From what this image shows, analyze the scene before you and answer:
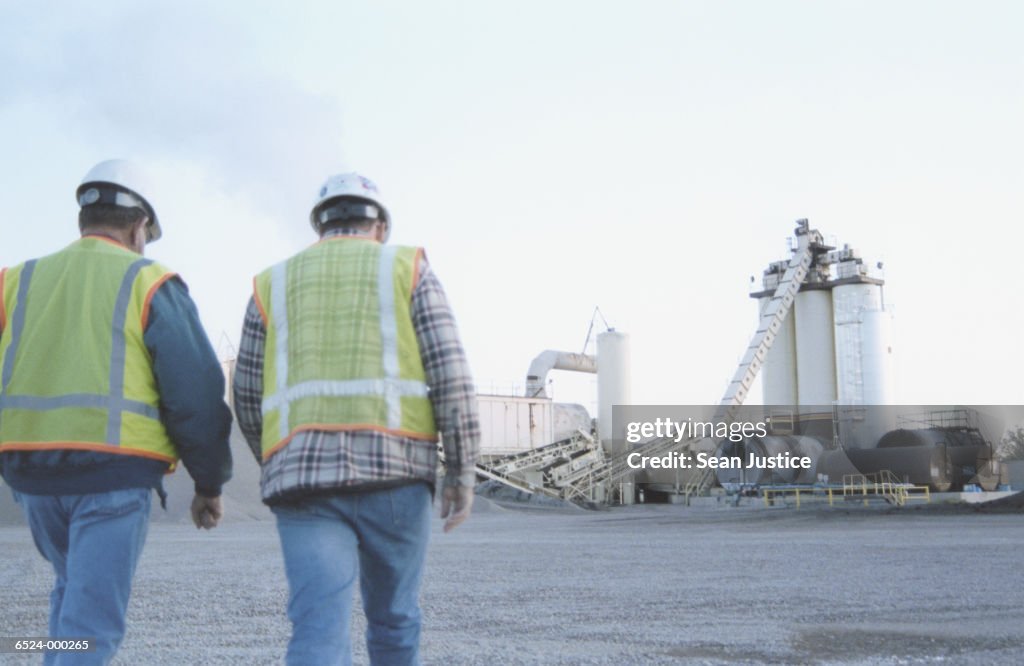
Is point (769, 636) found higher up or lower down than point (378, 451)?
lower down

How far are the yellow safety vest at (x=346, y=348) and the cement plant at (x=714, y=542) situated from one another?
2.61 meters

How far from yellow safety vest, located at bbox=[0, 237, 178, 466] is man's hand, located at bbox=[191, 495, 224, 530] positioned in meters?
0.25

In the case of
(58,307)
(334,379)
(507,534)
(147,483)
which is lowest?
(507,534)

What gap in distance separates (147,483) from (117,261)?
0.63 metres

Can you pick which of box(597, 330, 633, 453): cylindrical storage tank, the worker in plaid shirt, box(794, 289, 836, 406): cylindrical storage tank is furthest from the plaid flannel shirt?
box(794, 289, 836, 406): cylindrical storage tank

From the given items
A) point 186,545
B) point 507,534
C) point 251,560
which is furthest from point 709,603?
point 507,534

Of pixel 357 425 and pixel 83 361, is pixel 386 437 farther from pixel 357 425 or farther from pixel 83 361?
pixel 83 361

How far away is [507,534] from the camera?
1895cm

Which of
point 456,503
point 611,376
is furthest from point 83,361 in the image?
point 611,376

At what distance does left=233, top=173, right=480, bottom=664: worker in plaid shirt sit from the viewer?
272cm

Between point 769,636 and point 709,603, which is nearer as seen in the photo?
point 769,636

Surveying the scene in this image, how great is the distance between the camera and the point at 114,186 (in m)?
3.23

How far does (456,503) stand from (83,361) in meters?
1.07

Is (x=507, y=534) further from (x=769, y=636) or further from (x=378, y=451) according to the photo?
(x=378, y=451)
